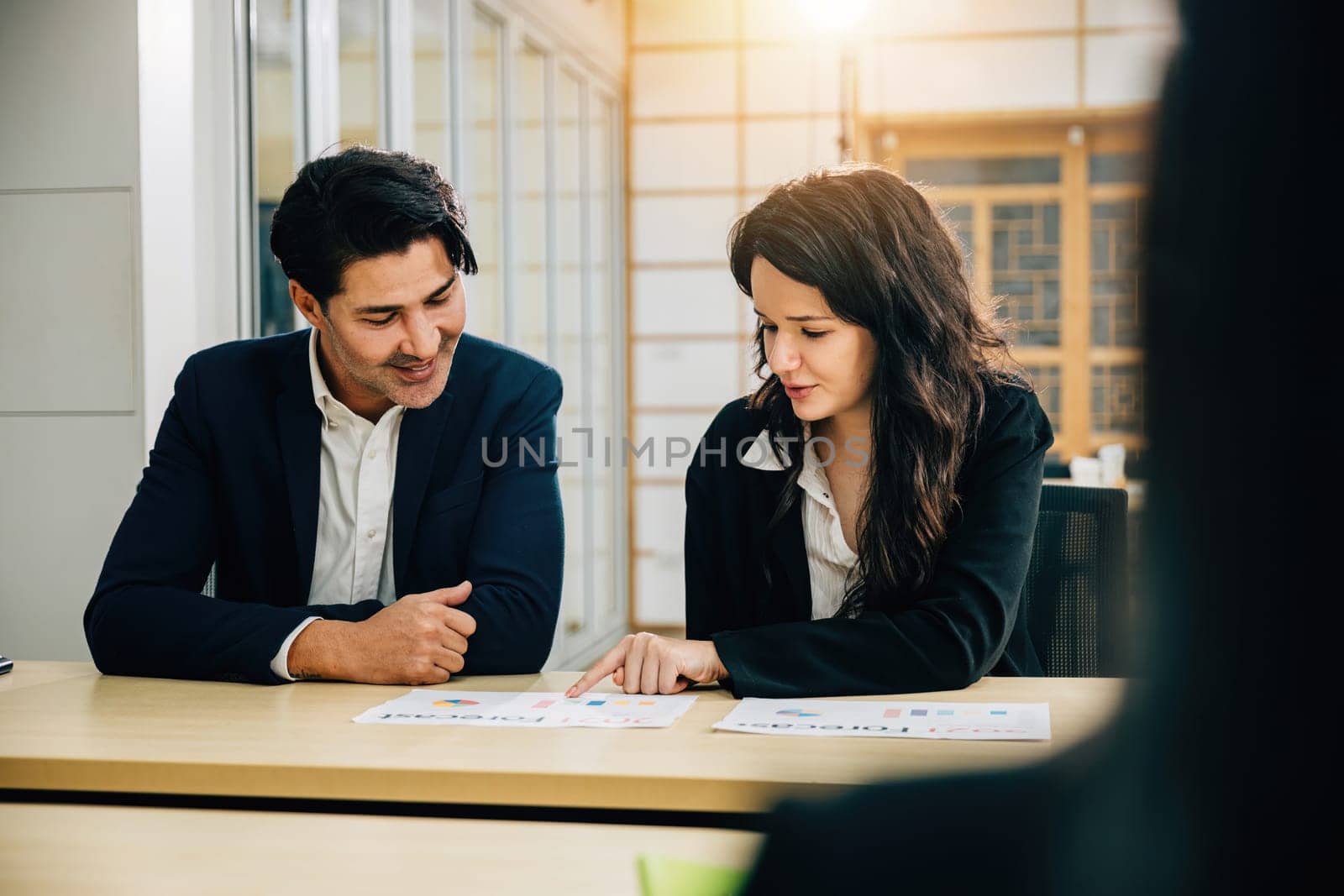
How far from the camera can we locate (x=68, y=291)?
234cm

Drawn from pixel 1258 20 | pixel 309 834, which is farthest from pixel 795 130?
pixel 1258 20

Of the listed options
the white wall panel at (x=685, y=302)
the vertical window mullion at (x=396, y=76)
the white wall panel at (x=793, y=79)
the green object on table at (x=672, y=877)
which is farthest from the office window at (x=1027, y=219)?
the green object on table at (x=672, y=877)

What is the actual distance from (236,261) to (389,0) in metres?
1.15

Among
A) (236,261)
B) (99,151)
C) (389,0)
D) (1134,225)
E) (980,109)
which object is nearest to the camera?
(1134,225)

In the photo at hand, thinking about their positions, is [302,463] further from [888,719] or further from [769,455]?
[888,719]

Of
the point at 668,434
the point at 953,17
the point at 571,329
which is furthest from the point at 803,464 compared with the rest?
the point at 953,17

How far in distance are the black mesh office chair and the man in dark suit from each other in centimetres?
70

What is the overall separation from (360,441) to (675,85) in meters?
4.36

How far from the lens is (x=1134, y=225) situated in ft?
0.47

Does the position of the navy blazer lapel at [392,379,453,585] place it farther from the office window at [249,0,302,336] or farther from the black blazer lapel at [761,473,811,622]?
the office window at [249,0,302,336]

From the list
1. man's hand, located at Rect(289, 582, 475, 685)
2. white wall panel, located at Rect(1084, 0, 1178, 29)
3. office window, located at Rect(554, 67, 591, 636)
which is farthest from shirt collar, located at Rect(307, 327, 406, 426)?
office window, located at Rect(554, 67, 591, 636)

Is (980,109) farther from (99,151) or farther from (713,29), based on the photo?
(99,151)

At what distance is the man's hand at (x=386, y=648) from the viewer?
1.49m

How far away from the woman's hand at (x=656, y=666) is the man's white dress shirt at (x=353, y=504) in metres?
0.53
